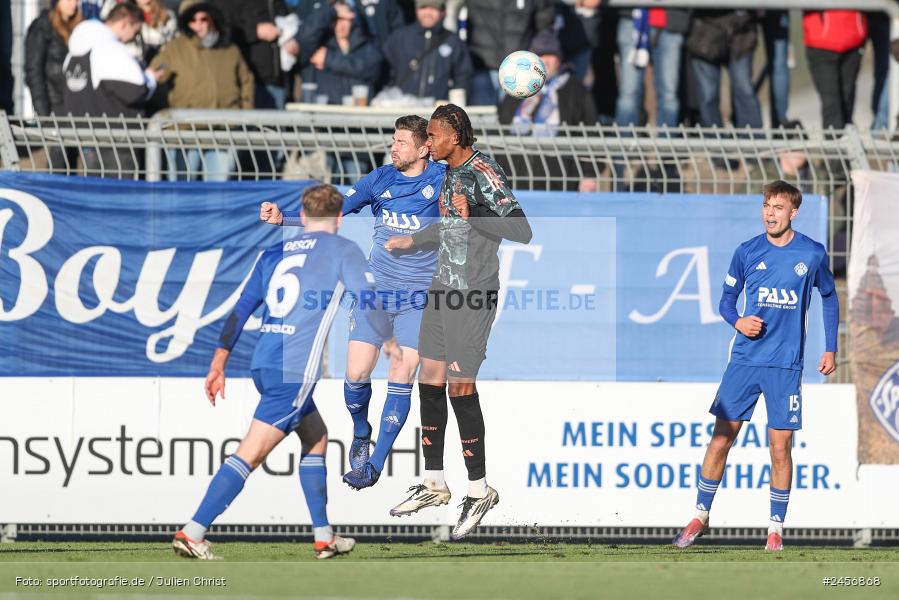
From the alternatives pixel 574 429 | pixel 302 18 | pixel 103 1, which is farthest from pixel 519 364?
pixel 103 1

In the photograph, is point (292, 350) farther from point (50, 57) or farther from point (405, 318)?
point (50, 57)

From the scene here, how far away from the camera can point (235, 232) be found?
37.0 feet

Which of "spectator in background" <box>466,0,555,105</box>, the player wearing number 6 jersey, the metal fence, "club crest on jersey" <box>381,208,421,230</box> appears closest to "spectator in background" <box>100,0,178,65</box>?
the metal fence

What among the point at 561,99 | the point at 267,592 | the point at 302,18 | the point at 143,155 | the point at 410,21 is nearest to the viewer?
the point at 267,592

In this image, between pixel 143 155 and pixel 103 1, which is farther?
pixel 103 1

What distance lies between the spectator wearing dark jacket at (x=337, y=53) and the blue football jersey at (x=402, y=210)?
420 centimetres

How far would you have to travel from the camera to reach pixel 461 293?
9656mm

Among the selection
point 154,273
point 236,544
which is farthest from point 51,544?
point 154,273

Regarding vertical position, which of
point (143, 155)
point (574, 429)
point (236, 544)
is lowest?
point (236, 544)

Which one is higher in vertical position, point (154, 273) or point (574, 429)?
point (154, 273)

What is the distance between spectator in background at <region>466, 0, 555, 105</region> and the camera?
549 inches

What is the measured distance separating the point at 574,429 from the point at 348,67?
4.44 m

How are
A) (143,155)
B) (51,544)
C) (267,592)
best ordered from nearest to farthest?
(267,592), (51,544), (143,155)

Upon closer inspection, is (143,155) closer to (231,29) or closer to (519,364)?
(231,29)
